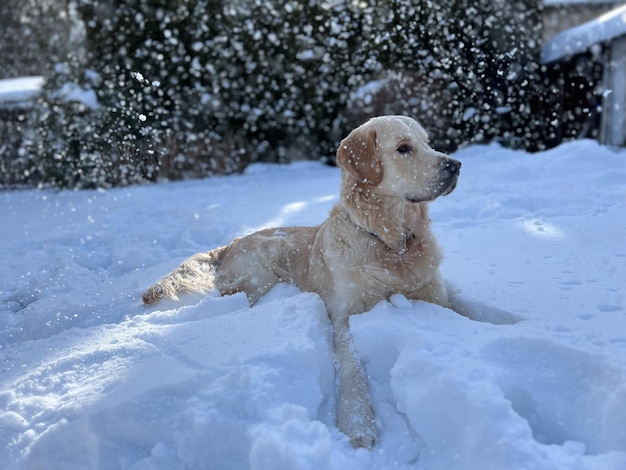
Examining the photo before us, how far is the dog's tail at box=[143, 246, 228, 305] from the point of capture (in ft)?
10.5

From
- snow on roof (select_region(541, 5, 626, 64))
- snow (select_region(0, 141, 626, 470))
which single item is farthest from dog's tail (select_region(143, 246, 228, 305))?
snow on roof (select_region(541, 5, 626, 64))

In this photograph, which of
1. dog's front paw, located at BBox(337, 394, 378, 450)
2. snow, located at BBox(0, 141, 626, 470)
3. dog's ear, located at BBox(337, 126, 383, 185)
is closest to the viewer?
snow, located at BBox(0, 141, 626, 470)

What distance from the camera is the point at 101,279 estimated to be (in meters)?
4.26

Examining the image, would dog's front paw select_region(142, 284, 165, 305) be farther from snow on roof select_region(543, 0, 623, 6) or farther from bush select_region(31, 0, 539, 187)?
snow on roof select_region(543, 0, 623, 6)

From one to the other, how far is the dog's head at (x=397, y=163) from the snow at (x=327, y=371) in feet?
2.04

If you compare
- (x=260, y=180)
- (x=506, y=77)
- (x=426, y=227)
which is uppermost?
(x=506, y=77)

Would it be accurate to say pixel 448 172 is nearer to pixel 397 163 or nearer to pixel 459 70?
pixel 397 163

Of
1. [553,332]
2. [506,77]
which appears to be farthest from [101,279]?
[506,77]

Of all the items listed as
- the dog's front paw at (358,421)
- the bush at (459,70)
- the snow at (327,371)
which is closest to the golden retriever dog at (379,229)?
the snow at (327,371)

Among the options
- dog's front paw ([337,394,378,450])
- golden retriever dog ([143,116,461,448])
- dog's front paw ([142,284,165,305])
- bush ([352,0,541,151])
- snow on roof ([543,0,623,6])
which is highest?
snow on roof ([543,0,623,6])

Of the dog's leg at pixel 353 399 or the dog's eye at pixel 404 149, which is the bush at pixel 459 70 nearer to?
the dog's eye at pixel 404 149

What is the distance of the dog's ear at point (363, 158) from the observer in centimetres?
302

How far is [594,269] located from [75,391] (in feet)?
8.91

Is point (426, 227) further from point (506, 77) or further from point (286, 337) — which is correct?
point (506, 77)
